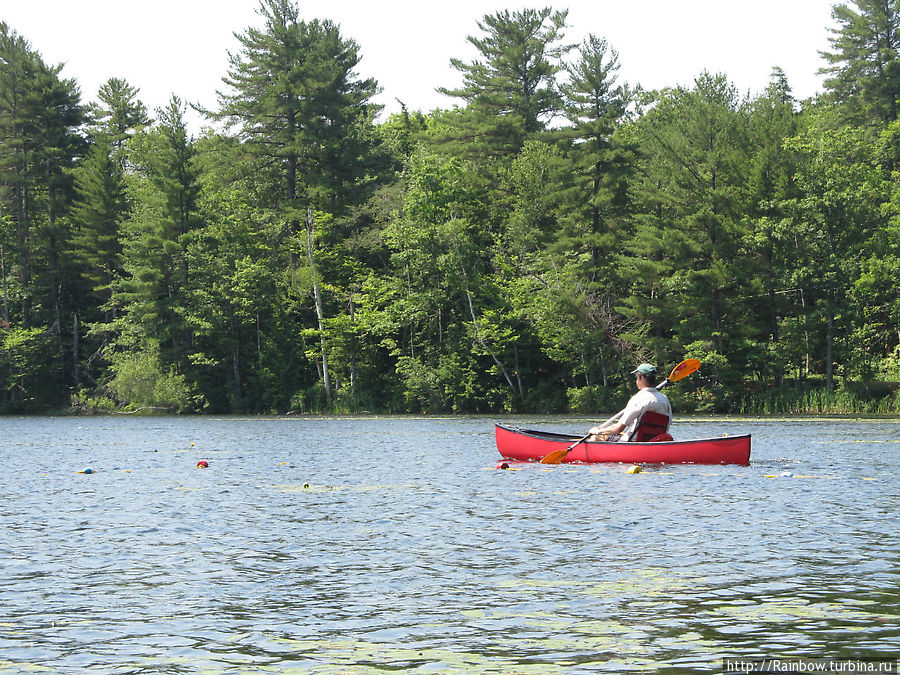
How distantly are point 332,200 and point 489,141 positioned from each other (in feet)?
37.4

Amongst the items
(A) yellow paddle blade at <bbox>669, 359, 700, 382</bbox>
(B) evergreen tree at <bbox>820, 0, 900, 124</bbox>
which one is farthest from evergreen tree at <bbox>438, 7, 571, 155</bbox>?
(A) yellow paddle blade at <bbox>669, 359, 700, 382</bbox>

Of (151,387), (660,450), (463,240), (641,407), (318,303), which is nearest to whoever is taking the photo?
(660,450)

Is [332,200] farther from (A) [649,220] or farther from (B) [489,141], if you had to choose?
(A) [649,220]

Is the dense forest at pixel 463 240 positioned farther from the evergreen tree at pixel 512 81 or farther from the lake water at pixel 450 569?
the lake water at pixel 450 569

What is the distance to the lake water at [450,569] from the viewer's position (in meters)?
8.10

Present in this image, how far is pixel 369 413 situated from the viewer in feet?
196

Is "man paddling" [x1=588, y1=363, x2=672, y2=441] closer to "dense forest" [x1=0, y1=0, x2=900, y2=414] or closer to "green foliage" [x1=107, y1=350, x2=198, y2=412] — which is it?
"dense forest" [x1=0, y1=0, x2=900, y2=414]

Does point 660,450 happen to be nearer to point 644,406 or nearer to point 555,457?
point 644,406

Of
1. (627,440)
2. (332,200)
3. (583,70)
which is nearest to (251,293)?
(332,200)

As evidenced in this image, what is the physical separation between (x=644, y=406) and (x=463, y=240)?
36.3 meters

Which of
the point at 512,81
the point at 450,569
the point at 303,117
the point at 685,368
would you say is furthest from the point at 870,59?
the point at 450,569

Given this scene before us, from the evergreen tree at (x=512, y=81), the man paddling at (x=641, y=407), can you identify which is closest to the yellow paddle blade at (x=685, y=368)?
the man paddling at (x=641, y=407)

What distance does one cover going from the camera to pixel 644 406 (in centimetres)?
2302

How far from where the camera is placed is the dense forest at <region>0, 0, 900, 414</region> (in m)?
51.7
